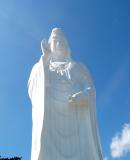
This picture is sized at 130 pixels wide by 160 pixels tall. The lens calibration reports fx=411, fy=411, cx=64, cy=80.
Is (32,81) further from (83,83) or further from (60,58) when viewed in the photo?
(83,83)

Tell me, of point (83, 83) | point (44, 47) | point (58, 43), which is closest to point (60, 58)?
point (58, 43)

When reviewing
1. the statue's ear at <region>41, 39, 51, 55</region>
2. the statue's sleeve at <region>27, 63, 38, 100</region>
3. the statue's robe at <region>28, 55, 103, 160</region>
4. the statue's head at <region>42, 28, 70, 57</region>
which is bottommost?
the statue's robe at <region>28, 55, 103, 160</region>

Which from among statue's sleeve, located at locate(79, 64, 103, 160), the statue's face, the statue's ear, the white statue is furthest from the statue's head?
statue's sleeve, located at locate(79, 64, 103, 160)

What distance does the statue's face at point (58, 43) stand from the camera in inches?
461

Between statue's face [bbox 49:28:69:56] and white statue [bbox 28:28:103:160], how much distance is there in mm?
140

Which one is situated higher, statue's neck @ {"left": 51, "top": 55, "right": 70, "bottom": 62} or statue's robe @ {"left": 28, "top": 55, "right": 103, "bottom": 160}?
statue's neck @ {"left": 51, "top": 55, "right": 70, "bottom": 62}

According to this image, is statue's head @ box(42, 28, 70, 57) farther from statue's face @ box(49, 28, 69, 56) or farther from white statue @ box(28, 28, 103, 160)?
white statue @ box(28, 28, 103, 160)

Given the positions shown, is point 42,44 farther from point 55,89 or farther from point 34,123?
point 34,123

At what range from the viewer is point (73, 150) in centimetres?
1014

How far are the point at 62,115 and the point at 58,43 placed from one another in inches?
90.9

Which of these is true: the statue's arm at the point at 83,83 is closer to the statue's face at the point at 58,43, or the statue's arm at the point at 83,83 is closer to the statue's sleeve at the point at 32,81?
the statue's face at the point at 58,43

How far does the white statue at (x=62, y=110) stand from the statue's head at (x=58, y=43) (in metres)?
0.13

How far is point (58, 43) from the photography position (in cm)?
1180

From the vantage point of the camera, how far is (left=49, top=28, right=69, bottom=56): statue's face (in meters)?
11.7
